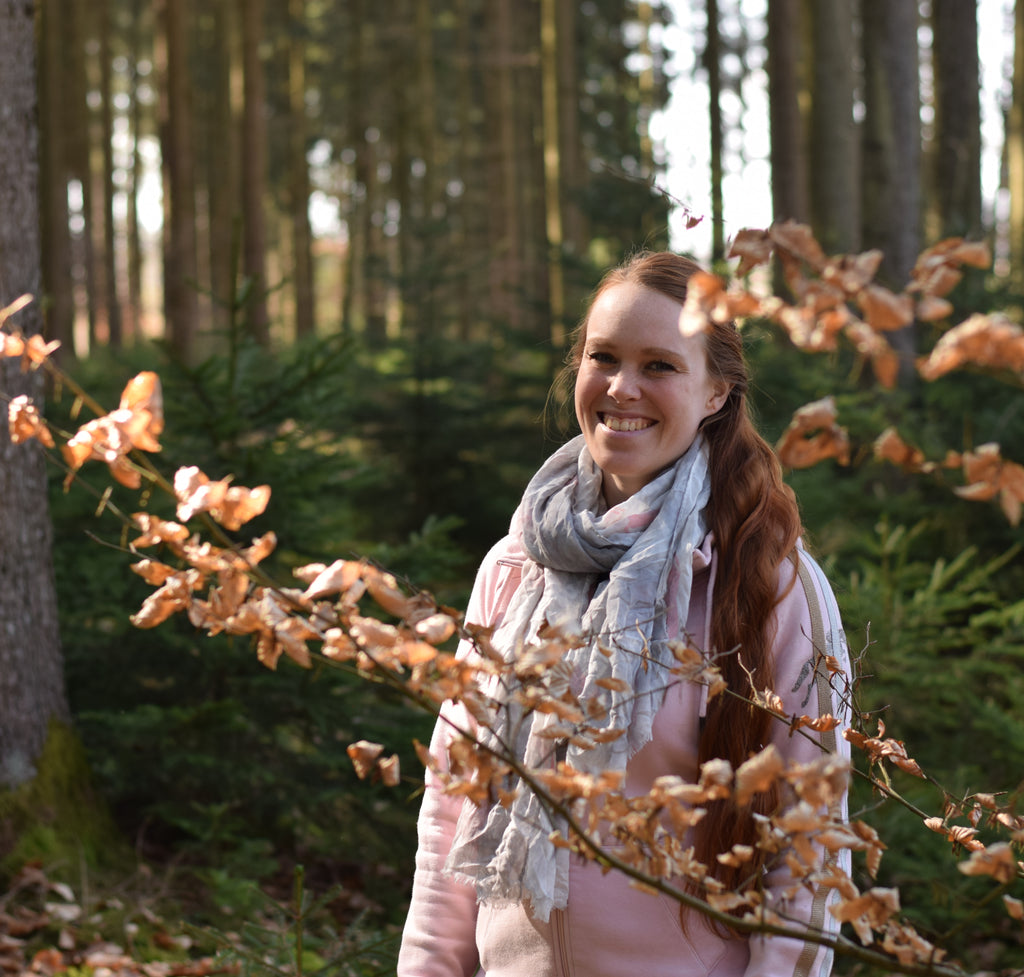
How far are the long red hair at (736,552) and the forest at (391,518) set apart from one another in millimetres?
181

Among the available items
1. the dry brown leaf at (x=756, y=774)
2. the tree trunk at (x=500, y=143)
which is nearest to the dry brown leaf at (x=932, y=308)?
the dry brown leaf at (x=756, y=774)

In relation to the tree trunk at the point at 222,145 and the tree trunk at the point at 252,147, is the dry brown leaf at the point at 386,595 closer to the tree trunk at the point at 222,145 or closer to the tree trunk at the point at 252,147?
the tree trunk at the point at 252,147

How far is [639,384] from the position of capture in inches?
81.7

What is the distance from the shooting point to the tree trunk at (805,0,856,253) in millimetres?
10102

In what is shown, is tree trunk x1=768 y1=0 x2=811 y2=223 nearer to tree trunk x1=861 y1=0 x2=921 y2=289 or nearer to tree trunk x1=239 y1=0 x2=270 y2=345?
tree trunk x1=861 y1=0 x2=921 y2=289

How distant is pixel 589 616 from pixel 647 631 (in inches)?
4.5

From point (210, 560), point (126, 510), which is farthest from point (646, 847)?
point (126, 510)

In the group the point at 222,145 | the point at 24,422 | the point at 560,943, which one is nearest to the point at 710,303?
the point at 24,422

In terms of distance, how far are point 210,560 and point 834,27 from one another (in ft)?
34.1

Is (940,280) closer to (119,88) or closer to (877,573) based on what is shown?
(877,573)

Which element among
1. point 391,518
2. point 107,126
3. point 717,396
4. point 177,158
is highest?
point 107,126

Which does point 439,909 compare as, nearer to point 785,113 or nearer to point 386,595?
point 386,595

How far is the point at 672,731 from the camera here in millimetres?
1999

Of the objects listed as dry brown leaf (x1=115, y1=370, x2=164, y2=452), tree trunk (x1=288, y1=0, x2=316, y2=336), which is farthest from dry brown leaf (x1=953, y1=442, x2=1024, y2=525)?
tree trunk (x1=288, y1=0, x2=316, y2=336)
